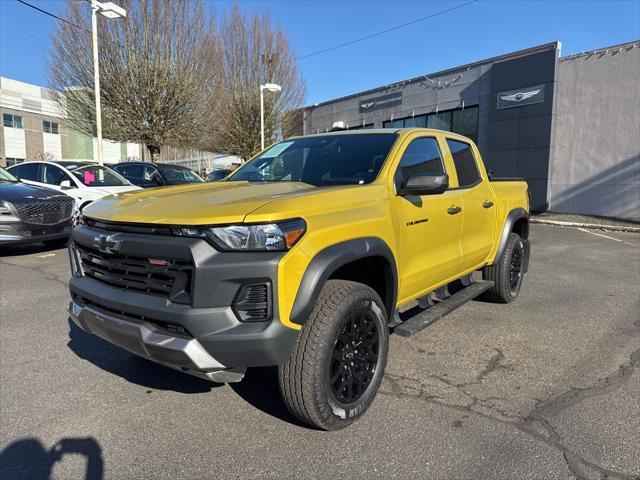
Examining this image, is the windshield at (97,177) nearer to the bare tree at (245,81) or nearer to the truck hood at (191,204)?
the truck hood at (191,204)

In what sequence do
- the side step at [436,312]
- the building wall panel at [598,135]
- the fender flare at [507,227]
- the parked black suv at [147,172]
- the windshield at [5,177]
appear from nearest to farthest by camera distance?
the side step at [436,312]
the fender flare at [507,227]
the windshield at [5,177]
the parked black suv at [147,172]
the building wall panel at [598,135]

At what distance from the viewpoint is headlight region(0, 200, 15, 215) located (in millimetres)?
7469

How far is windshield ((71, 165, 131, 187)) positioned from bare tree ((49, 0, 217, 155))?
30.1 feet

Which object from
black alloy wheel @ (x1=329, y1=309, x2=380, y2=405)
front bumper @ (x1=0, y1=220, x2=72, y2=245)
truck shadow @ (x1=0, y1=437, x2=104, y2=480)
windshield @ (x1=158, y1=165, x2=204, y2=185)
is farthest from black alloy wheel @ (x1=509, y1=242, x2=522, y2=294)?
windshield @ (x1=158, y1=165, x2=204, y2=185)

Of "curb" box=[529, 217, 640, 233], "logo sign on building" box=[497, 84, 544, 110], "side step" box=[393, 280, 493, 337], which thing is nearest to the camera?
"side step" box=[393, 280, 493, 337]

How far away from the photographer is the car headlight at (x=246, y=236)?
232cm

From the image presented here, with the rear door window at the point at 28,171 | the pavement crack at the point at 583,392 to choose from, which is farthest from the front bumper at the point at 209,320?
the rear door window at the point at 28,171

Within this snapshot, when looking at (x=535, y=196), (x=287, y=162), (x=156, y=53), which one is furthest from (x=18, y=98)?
(x=287, y=162)

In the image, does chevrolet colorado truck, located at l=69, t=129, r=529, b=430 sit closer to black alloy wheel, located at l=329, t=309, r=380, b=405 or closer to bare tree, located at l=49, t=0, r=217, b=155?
black alloy wheel, located at l=329, t=309, r=380, b=405

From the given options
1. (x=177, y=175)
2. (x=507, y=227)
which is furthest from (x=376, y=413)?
(x=177, y=175)

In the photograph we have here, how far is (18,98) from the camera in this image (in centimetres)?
4434

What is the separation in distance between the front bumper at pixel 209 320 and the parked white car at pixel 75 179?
8.27 m

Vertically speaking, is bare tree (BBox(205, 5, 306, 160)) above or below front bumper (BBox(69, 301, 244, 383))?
above

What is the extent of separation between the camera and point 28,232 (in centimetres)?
777
